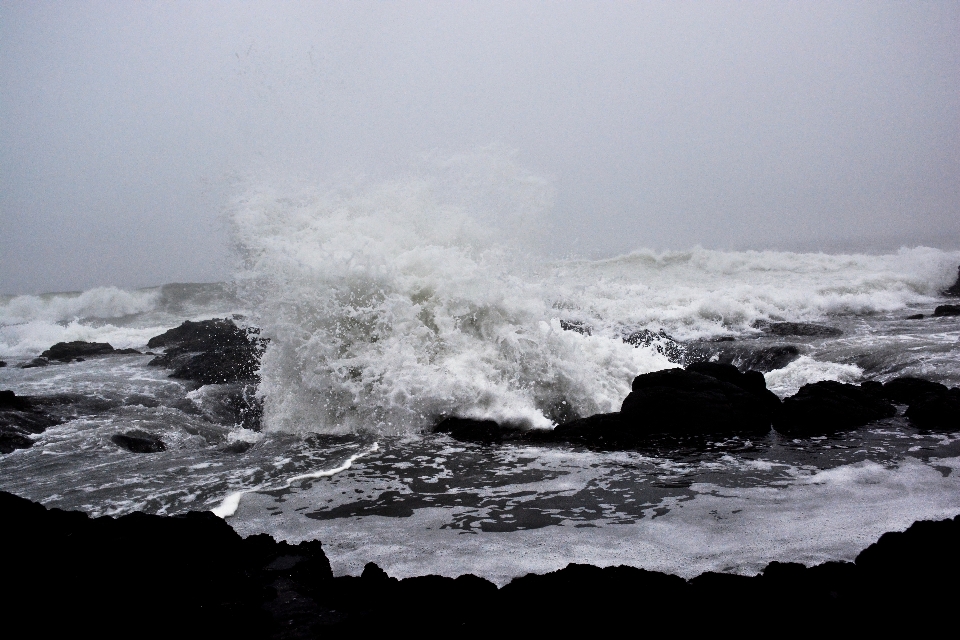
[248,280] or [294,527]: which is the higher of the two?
[248,280]

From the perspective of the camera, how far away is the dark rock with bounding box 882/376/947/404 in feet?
26.6

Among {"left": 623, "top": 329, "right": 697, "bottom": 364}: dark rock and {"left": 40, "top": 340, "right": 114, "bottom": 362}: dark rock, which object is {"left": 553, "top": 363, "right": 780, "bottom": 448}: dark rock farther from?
{"left": 40, "top": 340, "right": 114, "bottom": 362}: dark rock

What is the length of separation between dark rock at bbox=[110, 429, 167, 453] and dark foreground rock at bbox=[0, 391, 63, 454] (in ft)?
3.48

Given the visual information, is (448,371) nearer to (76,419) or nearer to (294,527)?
(294,527)

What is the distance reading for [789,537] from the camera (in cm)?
416

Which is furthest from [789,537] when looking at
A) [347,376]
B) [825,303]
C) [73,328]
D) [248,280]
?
[73,328]

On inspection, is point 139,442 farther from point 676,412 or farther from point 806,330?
point 806,330

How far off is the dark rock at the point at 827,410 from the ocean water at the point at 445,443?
0.31m

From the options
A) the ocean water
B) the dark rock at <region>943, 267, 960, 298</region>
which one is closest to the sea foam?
the ocean water

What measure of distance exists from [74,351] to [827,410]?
19907mm

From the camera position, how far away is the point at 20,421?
8602mm

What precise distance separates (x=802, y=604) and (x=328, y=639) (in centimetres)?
184

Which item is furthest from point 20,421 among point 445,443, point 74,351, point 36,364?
point 74,351

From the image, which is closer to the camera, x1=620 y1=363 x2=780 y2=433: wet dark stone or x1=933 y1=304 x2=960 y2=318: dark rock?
x1=620 y1=363 x2=780 y2=433: wet dark stone
